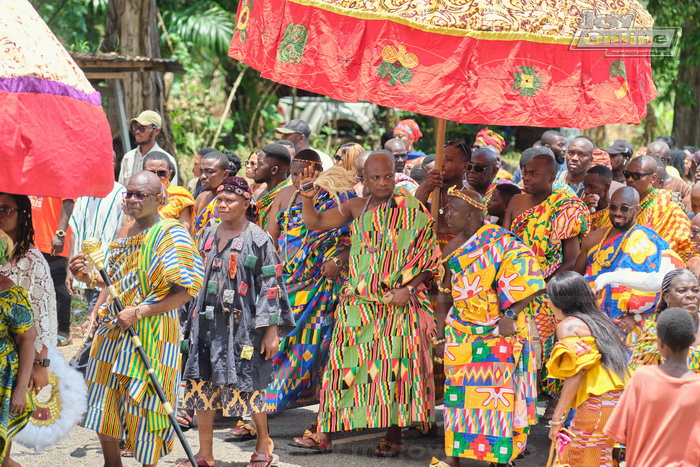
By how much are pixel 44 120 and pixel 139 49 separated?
952cm

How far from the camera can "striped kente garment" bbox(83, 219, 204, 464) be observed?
5.65 metres

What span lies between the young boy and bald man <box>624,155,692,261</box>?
3.12 meters

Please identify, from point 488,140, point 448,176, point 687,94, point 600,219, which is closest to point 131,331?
point 448,176

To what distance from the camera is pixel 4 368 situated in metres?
5.05

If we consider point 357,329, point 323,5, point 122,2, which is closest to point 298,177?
point 357,329

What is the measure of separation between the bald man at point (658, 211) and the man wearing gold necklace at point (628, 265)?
76 centimetres

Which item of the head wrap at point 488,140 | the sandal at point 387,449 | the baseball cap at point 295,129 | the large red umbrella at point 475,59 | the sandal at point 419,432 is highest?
the large red umbrella at point 475,59

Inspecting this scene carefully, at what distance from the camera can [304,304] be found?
7246 millimetres

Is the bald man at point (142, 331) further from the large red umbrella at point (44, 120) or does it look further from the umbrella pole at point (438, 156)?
the umbrella pole at point (438, 156)

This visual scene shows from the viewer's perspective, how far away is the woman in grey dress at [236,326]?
6.20 m

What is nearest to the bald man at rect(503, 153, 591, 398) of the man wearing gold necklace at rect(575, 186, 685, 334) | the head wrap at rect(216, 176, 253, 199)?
the man wearing gold necklace at rect(575, 186, 685, 334)

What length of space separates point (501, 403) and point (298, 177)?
89.0 inches

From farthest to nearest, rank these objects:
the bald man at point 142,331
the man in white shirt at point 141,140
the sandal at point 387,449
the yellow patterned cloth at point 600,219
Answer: the man in white shirt at point 141,140, the yellow patterned cloth at point 600,219, the sandal at point 387,449, the bald man at point 142,331

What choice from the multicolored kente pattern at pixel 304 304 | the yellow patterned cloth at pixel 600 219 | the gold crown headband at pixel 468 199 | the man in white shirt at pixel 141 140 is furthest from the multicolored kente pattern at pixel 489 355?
the man in white shirt at pixel 141 140
